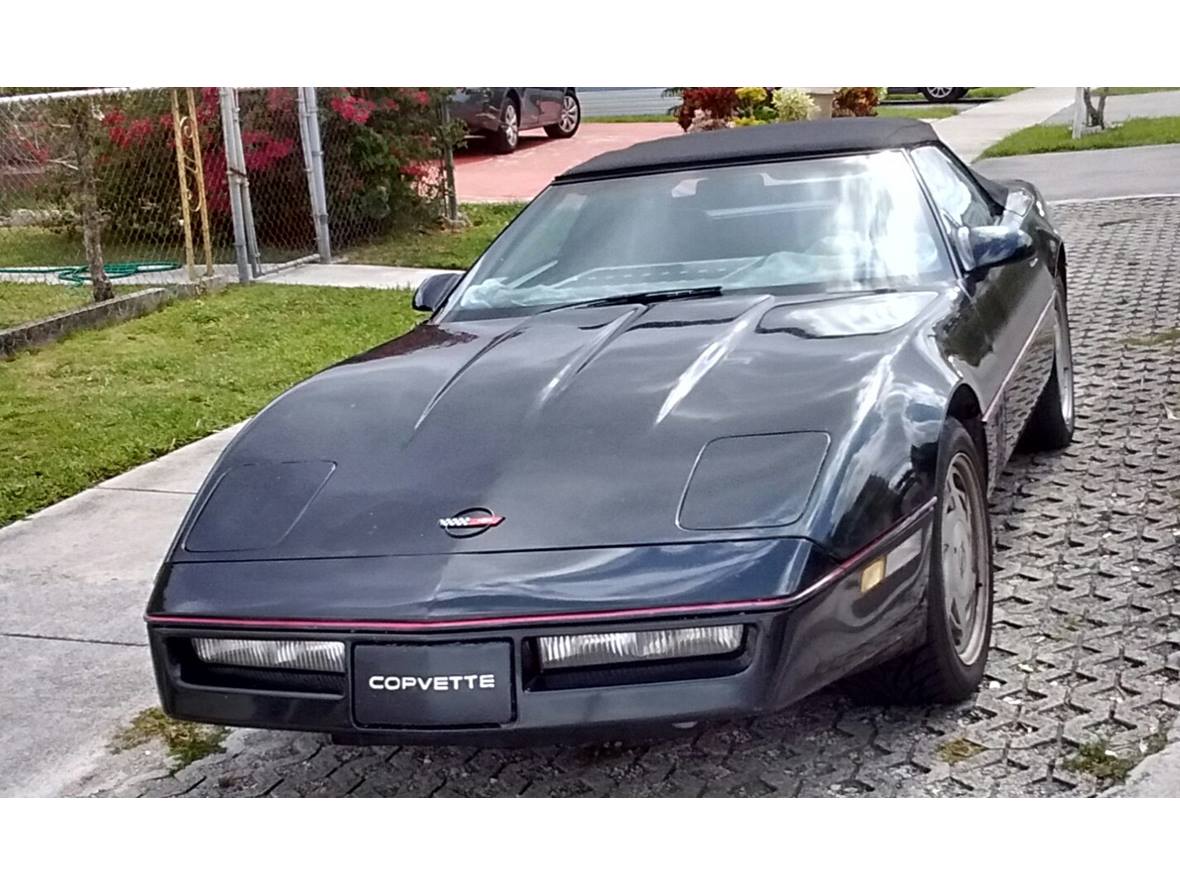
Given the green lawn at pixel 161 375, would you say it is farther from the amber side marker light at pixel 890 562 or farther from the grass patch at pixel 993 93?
the grass patch at pixel 993 93

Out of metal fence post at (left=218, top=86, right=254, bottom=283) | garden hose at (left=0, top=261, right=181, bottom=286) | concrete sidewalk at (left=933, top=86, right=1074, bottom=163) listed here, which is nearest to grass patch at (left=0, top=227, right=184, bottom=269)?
garden hose at (left=0, top=261, right=181, bottom=286)

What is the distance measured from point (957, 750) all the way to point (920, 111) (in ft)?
59.9

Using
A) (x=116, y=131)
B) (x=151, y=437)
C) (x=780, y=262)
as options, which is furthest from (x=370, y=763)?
(x=116, y=131)

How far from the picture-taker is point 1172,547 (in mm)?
4160

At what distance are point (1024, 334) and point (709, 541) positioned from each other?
199cm

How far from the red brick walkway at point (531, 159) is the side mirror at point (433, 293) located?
964 centimetres

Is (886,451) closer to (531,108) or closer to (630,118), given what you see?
(531,108)

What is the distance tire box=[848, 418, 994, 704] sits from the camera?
3.12m

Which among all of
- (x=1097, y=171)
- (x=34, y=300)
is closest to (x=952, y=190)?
(x=34, y=300)

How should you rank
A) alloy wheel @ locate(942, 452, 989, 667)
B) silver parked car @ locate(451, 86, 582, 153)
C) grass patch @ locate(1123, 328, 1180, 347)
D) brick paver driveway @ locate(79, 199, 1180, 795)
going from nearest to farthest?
brick paver driveway @ locate(79, 199, 1180, 795), alloy wheel @ locate(942, 452, 989, 667), grass patch @ locate(1123, 328, 1180, 347), silver parked car @ locate(451, 86, 582, 153)

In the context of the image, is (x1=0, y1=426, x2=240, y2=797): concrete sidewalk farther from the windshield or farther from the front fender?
the front fender

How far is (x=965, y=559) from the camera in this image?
3.39 m

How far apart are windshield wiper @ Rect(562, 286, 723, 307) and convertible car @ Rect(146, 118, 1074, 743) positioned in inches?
0.6

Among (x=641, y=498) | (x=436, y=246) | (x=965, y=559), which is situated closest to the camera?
(x=641, y=498)
